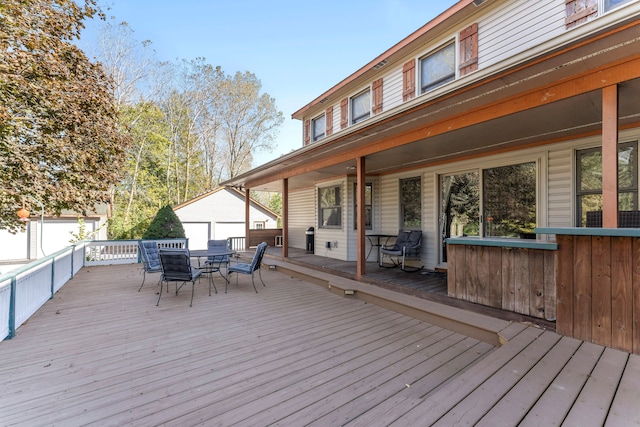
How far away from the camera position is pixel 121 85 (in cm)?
1551

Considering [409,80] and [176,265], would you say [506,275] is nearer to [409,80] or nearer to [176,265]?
[176,265]

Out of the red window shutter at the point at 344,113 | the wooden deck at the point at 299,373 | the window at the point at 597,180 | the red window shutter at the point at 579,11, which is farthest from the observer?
the red window shutter at the point at 344,113

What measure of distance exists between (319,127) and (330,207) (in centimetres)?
387

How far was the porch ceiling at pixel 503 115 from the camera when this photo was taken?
7.90 feet

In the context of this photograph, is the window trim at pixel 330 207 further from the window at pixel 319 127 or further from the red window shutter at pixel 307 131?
the red window shutter at pixel 307 131

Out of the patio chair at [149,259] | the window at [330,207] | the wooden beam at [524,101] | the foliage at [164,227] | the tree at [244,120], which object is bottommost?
the patio chair at [149,259]

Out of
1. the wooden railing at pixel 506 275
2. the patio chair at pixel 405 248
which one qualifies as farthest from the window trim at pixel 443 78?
the wooden railing at pixel 506 275

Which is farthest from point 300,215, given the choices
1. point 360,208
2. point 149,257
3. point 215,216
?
point 215,216

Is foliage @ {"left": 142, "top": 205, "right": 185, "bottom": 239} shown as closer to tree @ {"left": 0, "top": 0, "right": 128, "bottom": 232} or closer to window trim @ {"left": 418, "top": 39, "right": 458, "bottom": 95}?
tree @ {"left": 0, "top": 0, "right": 128, "bottom": 232}

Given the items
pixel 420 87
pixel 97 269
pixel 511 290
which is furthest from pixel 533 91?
pixel 97 269

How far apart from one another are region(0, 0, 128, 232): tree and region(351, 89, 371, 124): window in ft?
21.8

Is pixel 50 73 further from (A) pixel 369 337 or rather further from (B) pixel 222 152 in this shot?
(B) pixel 222 152

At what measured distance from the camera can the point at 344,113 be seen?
9125mm

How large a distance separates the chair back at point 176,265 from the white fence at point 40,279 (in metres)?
1.69
